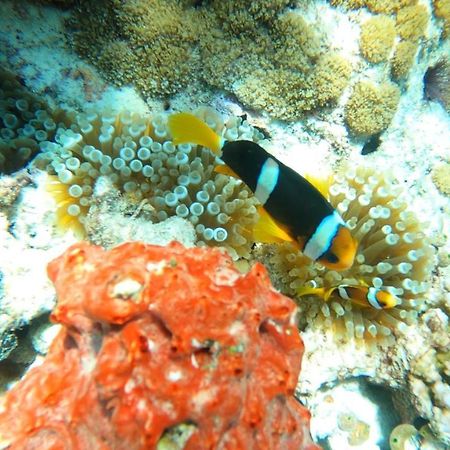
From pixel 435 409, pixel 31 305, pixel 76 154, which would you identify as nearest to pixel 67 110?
pixel 76 154

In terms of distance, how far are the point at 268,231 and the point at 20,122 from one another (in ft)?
5.54

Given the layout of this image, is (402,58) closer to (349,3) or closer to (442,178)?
(349,3)

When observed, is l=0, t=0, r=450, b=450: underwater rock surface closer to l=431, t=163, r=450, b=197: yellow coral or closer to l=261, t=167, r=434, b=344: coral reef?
l=261, t=167, r=434, b=344: coral reef

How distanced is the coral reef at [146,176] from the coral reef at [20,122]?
0.25ft

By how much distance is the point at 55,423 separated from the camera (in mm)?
1477

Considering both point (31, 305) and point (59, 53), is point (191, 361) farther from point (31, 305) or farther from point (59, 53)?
point (59, 53)

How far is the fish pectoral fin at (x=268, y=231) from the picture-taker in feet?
7.21

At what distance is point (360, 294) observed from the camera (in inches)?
92.6

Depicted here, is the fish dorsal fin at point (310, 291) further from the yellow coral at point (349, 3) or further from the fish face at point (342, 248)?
the yellow coral at point (349, 3)

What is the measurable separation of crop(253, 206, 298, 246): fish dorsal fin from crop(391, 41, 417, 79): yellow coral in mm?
1836

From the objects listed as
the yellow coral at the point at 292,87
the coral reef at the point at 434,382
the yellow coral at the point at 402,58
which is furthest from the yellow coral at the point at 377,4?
the coral reef at the point at 434,382

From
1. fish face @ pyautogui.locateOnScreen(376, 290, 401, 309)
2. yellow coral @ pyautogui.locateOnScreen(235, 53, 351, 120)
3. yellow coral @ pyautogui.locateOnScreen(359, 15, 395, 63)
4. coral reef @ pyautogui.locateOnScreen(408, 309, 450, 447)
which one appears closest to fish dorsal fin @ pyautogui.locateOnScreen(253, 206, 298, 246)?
fish face @ pyautogui.locateOnScreen(376, 290, 401, 309)

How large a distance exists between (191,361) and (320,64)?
2.41 m

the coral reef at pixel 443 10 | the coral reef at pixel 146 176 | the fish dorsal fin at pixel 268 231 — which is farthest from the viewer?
the coral reef at pixel 443 10
